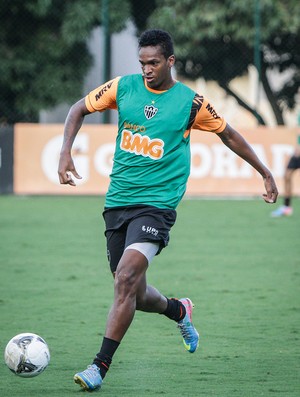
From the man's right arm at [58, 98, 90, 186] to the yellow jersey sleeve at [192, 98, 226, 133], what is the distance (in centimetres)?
75

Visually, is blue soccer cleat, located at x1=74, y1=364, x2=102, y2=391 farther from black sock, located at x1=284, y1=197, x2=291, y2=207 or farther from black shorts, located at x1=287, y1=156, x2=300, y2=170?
black shorts, located at x1=287, y1=156, x2=300, y2=170

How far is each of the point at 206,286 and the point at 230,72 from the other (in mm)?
18202

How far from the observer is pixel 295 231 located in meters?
17.1

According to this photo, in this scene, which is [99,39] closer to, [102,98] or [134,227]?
[102,98]

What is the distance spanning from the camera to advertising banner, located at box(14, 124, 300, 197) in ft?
77.7

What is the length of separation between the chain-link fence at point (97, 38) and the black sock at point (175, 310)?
19443 mm

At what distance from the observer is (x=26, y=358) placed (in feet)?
21.6

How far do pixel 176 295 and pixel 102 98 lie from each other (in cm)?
383

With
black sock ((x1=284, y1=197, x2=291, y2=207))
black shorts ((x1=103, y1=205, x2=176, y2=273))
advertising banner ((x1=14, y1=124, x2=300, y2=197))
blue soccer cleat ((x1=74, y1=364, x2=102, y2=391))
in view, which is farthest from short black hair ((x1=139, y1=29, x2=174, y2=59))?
advertising banner ((x1=14, y1=124, x2=300, y2=197))

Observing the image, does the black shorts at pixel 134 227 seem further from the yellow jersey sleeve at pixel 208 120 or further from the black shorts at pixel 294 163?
the black shorts at pixel 294 163

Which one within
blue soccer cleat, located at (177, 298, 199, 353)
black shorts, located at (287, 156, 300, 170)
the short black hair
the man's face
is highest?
the short black hair

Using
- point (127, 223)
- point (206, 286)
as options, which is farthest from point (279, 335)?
point (206, 286)

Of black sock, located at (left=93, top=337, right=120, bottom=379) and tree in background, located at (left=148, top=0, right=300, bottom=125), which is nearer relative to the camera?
black sock, located at (left=93, top=337, right=120, bottom=379)

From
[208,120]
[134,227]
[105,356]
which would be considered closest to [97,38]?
[208,120]
